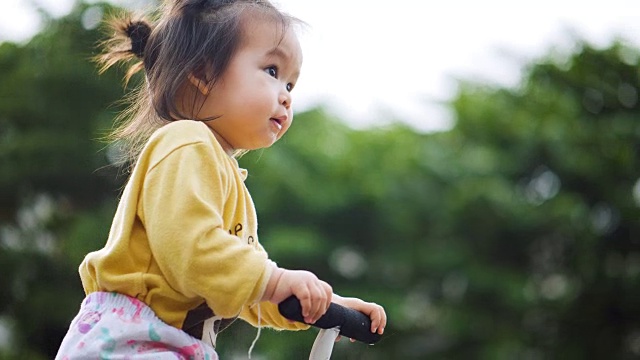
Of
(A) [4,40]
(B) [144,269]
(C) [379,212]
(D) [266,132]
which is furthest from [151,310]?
(A) [4,40]

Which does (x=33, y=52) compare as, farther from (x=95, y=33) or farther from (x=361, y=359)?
(x=361, y=359)

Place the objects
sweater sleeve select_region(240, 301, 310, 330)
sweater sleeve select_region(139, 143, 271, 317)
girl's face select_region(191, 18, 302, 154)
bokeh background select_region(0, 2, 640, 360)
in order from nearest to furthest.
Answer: sweater sleeve select_region(139, 143, 271, 317), girl's face select_region(191, 18, 302, 154), sweater sleeve select_region(240, 301, 310, 330), bokeh background select_region(0, 2, 640, 360)

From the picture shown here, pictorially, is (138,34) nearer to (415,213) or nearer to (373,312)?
(373,312)

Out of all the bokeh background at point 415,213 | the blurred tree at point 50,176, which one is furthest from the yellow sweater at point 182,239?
the blurred tree at point 50,176

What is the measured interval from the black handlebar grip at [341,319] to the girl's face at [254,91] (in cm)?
36

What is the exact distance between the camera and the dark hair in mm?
1771

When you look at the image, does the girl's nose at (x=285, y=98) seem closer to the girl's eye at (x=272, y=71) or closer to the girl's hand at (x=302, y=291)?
the girl's eye at (x=272, y=71)

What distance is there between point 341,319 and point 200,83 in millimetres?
492

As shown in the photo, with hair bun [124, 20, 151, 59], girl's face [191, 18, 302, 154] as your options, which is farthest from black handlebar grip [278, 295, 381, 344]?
hair bun [124, 20, 151, 59]

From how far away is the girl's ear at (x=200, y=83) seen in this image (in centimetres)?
177

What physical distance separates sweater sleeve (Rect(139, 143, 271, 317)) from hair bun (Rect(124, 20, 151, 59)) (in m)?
0.43

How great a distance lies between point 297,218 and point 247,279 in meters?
8.06

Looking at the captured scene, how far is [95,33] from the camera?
356 inches

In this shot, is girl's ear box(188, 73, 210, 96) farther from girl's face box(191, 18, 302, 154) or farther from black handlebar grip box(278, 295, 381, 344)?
black handlebar grip box(278, 295, 381, 344)
